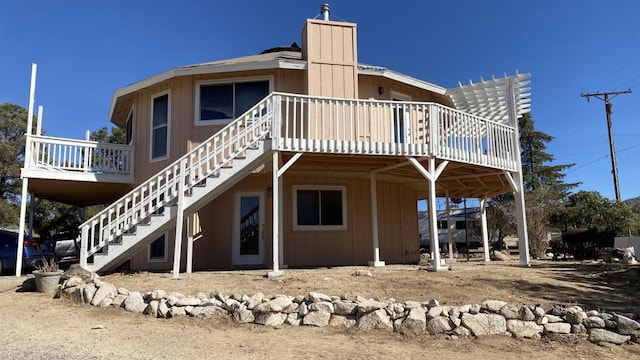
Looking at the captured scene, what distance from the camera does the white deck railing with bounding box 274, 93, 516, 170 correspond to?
9.80m

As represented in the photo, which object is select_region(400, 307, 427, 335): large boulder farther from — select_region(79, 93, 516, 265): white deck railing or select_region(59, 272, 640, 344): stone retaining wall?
select_region(79, 93, 516, 265): white deck railing

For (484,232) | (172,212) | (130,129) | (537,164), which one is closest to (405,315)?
(172,212)

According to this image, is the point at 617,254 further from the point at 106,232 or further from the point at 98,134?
the point at 98,134

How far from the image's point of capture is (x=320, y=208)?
12.5m

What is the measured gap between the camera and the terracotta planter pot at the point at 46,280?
8305 mm

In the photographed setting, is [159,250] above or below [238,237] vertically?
below

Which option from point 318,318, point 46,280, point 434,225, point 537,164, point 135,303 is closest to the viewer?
point 318,318

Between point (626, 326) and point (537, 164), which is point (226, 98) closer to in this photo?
point (626, 326)

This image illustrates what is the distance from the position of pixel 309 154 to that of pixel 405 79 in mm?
4749

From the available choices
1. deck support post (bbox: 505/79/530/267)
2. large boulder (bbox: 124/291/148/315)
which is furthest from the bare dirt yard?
deck support post (bbox: 505/79/530/267)

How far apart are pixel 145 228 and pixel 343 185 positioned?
5695 mm

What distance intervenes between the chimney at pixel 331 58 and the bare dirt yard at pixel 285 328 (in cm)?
522

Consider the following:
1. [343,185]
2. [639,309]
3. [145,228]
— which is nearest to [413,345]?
[639,309]

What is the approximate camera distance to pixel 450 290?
7570 millimetres
